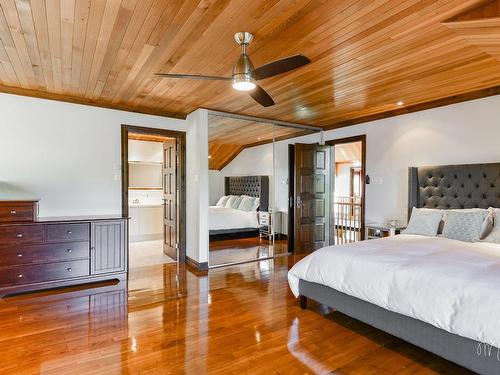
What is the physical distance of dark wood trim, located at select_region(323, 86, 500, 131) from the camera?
3774 mm

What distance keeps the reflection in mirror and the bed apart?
2.60 metres

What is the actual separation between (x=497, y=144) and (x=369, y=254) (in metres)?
2.54

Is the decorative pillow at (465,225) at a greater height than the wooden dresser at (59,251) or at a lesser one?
greater

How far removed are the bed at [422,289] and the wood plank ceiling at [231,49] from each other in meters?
1.79

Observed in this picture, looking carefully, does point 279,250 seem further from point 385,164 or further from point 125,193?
point 125,193

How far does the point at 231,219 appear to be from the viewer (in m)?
5.77

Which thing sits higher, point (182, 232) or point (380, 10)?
point (380, 10)

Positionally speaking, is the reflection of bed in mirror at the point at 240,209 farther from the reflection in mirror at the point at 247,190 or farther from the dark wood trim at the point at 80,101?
the dark wood trim at the point at 80,101

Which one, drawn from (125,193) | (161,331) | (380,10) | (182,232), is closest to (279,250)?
(182,232)

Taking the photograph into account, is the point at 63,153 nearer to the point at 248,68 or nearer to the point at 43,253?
the point at 43,253

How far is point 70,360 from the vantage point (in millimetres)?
2164

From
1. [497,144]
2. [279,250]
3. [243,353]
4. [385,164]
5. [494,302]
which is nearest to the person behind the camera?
[494,302]

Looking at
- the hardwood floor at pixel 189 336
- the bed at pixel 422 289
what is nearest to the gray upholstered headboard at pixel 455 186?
Answer: the bed at pixel 422 289

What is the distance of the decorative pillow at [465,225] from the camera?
3.22 metres
